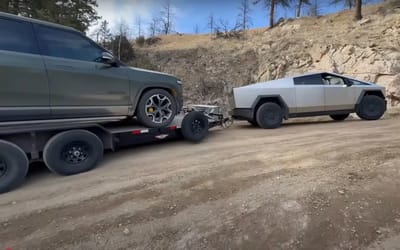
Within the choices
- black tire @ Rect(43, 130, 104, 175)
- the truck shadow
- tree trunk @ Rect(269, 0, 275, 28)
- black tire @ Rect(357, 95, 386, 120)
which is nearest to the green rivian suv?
black tire @ Rect(43, 130, 104, 175)

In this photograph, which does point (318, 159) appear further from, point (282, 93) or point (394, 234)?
point (282, 93)

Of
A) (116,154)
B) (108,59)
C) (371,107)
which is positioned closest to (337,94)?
(371,107)

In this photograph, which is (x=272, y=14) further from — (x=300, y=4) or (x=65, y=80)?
(x=65, y=80)

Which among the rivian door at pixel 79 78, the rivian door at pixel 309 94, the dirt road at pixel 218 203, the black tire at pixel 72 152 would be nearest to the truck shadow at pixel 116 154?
the dirt road at pixel 218 203

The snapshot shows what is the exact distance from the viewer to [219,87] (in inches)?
646

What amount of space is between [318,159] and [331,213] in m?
1.84

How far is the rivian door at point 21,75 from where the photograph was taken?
3.88m

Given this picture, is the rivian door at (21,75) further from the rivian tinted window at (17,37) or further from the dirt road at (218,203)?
the dirt road at (218,203)

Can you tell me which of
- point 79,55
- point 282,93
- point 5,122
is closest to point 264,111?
point 282,93

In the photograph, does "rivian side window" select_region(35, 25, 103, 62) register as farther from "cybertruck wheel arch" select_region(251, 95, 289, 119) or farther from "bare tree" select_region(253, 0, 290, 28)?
"bare tree" select_region(253, 0, 290, 28)

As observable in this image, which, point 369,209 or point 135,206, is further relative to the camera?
point 135,206

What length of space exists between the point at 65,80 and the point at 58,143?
996 mm

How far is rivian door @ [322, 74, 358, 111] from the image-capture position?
851cm

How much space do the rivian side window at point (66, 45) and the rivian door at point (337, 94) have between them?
6.66 meters
